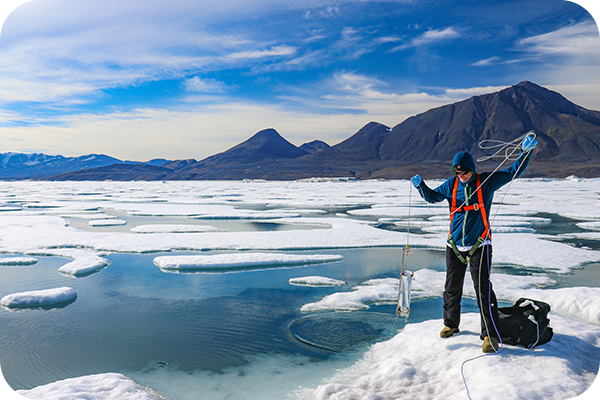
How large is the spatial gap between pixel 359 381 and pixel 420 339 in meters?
0.95

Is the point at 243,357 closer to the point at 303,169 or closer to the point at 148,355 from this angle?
the point at 148,355

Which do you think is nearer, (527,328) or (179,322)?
(527,328)

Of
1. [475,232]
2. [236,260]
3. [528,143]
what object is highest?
[528,143]

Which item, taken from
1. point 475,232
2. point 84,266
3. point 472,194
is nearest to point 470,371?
point 475,232

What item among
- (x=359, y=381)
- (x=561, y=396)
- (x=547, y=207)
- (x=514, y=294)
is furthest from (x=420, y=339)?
(x=547, y=207)

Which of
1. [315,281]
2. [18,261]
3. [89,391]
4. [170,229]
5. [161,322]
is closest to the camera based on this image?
[89,391]

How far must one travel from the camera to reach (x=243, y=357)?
14.4 ft

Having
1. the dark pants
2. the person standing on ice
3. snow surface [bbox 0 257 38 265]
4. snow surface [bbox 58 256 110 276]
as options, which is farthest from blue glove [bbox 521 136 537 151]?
snow surface [bbox 0 257 38 265]

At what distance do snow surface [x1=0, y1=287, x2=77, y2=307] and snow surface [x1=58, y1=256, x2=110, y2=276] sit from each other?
67.0 inches

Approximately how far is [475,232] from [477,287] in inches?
21.1

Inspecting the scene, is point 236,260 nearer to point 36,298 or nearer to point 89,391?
point 36,298

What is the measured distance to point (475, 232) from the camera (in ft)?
12.3

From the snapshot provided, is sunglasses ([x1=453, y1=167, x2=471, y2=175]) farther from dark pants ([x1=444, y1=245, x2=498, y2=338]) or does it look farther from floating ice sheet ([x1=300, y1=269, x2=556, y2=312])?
floating ice sheet ([x1=300, y1=269, x2=556, y2=312])

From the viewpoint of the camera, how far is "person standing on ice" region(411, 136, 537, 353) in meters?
3.68
